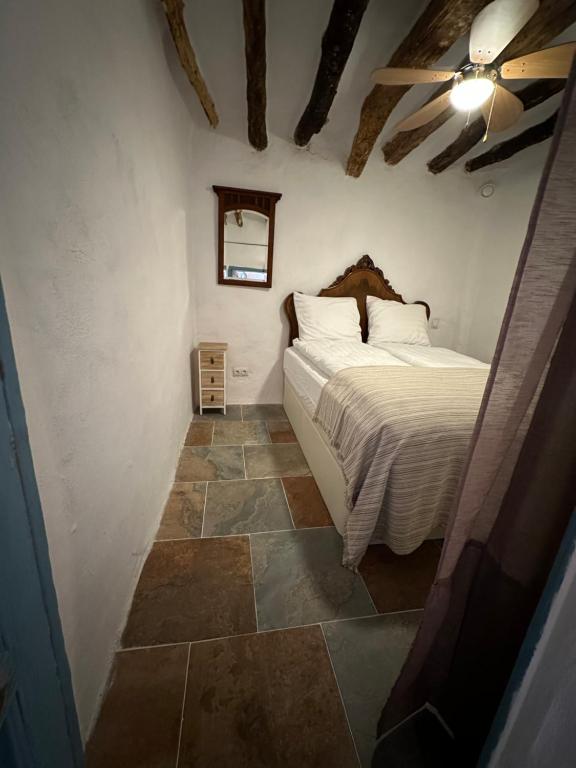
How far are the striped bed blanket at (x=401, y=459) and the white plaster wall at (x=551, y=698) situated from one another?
2.53 ft

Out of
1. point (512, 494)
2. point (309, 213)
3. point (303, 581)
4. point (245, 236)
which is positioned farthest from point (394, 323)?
point (512, 494)

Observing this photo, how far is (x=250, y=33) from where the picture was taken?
4.59ft

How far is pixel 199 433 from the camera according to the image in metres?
2.41

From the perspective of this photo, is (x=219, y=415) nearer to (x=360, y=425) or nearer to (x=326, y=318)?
(x=326, y=318)

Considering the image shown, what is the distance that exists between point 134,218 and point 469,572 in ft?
5.11

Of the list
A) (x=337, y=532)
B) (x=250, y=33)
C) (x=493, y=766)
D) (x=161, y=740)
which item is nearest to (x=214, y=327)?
(x=250, y=33)

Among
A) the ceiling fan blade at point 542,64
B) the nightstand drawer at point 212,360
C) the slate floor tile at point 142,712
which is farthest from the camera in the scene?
the nightstand drawer at point 212,360

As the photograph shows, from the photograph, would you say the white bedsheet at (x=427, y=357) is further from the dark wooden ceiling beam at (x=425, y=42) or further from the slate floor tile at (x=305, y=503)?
the dark wooden ceiling beam at (x=425, y=42)

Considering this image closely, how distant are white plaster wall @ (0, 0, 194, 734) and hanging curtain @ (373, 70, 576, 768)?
34.7 inches

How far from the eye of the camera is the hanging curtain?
1.49 feet

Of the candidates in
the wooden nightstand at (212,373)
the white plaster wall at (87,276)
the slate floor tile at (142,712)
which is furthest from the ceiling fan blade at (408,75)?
the slate floor tile at (142,712)

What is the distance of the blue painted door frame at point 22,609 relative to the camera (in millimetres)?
381

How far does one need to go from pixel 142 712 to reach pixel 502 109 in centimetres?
307

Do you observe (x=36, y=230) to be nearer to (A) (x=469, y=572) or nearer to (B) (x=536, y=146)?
(A) (x=469, y=572)
